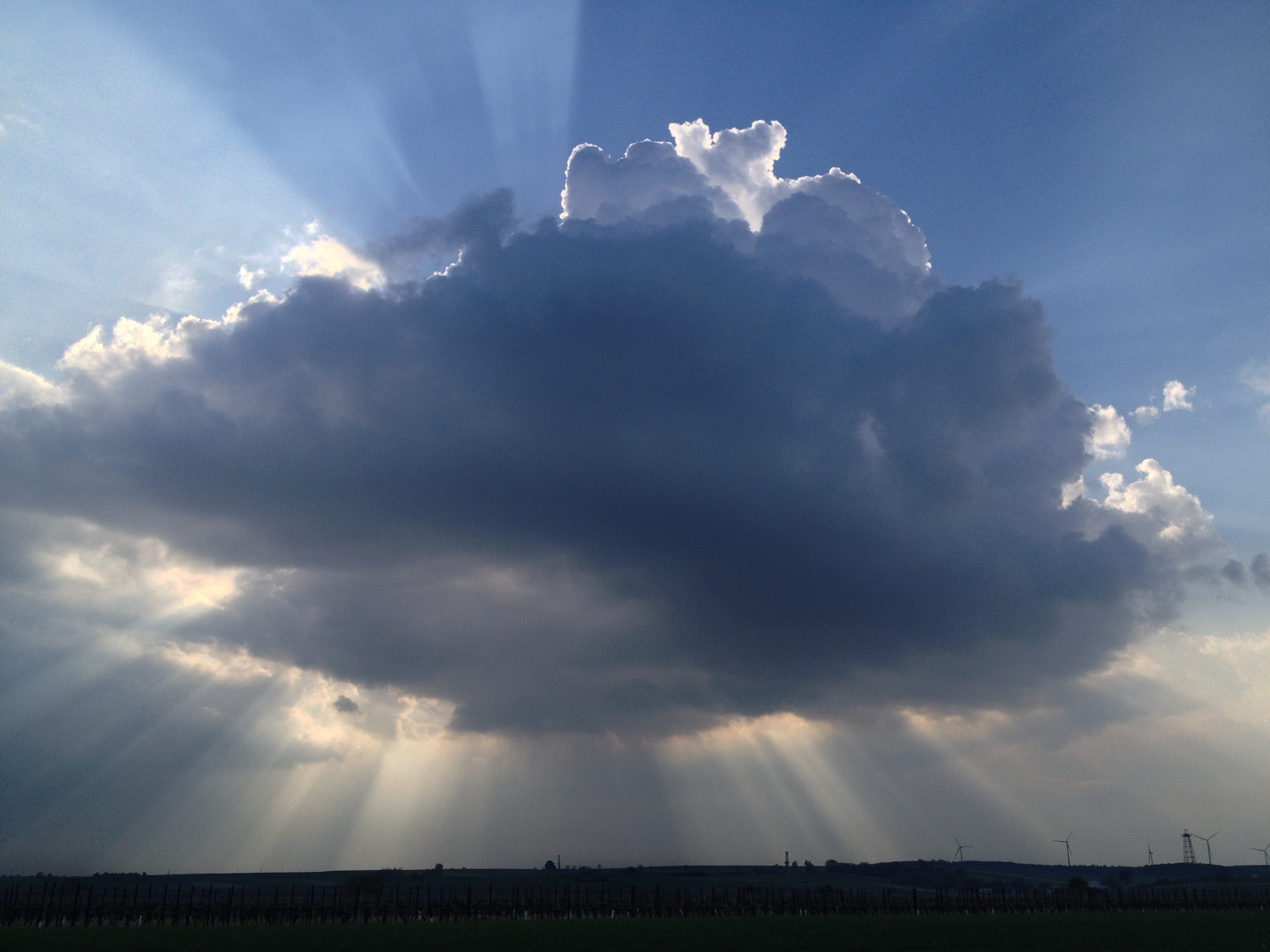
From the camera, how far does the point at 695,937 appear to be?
7650 cm

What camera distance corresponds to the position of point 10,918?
10569 centimetres

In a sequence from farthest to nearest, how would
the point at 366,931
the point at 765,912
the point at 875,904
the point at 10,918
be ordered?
the point at 875,904 → the point at 765,912 → the point at 10,918 → the point at 366,931

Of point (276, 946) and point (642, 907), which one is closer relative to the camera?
point (276, 946)

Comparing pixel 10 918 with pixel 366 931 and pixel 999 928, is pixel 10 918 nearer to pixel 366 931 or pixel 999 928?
pixel 366 931

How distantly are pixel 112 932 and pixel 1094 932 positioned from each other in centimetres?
9245

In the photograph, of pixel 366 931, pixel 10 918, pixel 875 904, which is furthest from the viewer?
pixel 875 904

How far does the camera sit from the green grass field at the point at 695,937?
64.9m

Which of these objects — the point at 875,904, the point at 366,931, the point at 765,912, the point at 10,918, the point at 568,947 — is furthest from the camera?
the point at 875,904

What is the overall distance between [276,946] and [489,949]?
55.3ft

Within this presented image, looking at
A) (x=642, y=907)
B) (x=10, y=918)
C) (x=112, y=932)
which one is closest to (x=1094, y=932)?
(x=642, y=907)

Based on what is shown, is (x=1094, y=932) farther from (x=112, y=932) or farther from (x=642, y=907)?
(x=112, y=932)

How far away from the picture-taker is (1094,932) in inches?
3172

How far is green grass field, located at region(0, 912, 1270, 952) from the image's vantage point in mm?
64875

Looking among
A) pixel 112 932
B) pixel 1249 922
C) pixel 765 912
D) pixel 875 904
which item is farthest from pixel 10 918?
pixel 1249 922
